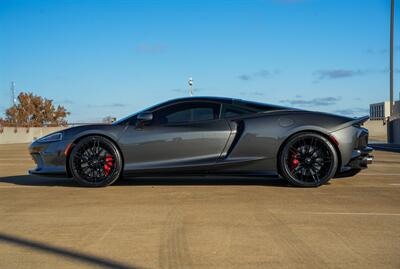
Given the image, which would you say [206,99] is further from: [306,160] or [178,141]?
[306,160]

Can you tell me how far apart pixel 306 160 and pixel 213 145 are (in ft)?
4.20

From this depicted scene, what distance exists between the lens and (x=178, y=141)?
22.4ft

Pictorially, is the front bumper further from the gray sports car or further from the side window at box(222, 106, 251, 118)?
the side window at box(222, 106, 251, 118)

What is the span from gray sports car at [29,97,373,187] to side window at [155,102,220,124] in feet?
0.05

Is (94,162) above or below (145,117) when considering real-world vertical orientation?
below

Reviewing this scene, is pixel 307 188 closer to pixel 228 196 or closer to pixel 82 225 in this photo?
pixel 228 196

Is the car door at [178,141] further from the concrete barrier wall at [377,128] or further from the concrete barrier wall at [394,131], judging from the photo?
the concrete barrier wall at [377,128]

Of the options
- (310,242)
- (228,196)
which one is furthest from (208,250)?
(228,196)

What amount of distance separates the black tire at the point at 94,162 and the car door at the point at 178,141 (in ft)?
0.71

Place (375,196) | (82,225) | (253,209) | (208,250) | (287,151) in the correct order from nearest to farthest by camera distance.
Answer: (208,250) → (82,225) → (253,209) → (375,196) → (287,151)

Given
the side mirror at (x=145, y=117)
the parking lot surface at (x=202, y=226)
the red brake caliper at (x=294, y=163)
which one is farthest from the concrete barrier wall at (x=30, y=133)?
the parking lot surface at (x=202, y=226)

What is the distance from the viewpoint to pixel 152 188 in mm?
6895

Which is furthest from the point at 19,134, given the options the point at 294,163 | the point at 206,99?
the point at 294,163

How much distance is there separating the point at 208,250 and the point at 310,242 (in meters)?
0.83
